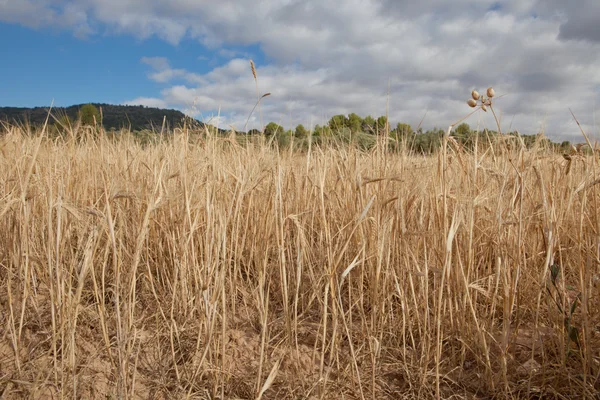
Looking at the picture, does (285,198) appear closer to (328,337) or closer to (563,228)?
(328,337)

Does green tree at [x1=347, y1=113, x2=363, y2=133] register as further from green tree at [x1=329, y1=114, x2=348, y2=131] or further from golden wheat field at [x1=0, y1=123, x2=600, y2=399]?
golden wheat field at [x1=0, y1=123, x2=600, y2=399]

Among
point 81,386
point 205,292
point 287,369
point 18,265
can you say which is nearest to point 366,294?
point 287,369

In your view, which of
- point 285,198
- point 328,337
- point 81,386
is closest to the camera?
point 81,386

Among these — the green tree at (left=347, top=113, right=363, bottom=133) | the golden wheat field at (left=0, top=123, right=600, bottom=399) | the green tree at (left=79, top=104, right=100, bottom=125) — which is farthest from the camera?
the green tree at (left=347, top=113, right=363, bottom=133)

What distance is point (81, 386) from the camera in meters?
1.27

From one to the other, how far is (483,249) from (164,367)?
4.13 feet

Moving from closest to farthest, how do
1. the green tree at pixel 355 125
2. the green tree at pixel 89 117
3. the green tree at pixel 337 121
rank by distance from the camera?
the green tree at pixel 337 121, the green tree at pixel 89 117, the green tree at pixel 355 125

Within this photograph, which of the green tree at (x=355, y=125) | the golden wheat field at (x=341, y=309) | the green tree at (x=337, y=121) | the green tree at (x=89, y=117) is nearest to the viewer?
the golden wheat field at (x=341, y=309)

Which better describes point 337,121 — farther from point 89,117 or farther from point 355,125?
point 89,117

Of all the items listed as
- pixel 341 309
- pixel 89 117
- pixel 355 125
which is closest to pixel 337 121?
pixel 341 309

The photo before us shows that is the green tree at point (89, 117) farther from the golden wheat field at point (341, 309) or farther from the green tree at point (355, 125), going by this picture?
the green tree at point (355, 125)

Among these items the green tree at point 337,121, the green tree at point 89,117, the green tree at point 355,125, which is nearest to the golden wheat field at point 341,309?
the green tree at point 337,121

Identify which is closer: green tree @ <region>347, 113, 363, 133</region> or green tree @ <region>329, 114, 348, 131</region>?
green tree @ <region>329, 114, 348, 131</region>

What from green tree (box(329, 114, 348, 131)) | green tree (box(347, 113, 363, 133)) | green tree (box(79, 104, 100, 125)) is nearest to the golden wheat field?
green tree (box(329, 114, 348, 131))
